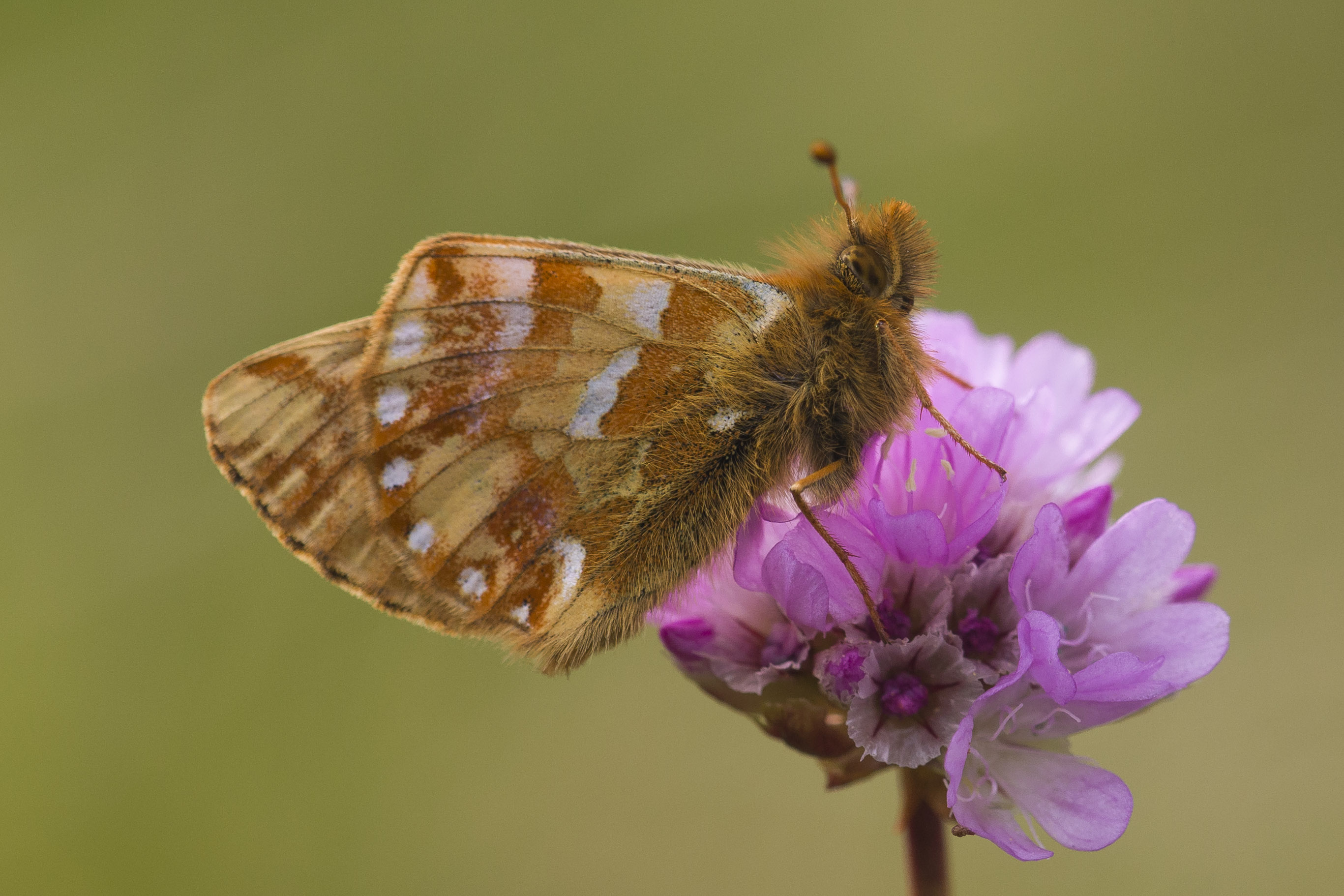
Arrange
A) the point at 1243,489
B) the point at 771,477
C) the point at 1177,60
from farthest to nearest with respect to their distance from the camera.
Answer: the point at 1177,60 < the point at 1243,489 < the point at 771,477

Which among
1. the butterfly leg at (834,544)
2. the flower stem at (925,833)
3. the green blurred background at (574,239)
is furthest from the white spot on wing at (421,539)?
the green blurred background at (574,239)

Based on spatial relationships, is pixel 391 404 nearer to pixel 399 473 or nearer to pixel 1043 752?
pixel 399 473

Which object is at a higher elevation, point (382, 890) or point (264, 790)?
point (264, 790)

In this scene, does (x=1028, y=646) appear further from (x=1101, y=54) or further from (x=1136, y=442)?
(x=1101, y=54)

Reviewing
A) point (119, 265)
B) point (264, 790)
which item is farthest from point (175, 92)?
point (264, 790)

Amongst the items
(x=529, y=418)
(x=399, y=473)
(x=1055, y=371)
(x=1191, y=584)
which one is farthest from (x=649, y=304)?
(x=1191, y=584)

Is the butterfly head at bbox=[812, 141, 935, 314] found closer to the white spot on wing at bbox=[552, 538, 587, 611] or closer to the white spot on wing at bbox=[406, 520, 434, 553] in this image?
the white spot on wing at bbox=[552, 538, 587, 611]
